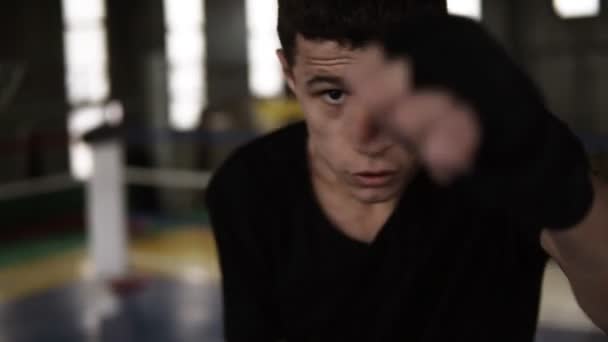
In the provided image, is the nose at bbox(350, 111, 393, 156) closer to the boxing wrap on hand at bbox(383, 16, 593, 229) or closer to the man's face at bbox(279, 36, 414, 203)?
the man's face at bbox(279, 36, 414, 203)

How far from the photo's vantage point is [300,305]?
0.75 meters

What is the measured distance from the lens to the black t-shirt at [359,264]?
0.69 m

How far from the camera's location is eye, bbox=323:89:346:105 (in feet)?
2.13

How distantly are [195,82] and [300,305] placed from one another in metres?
5.04

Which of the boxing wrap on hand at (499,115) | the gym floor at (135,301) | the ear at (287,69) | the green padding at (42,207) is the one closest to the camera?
the boxing wrap on hand at (499,115)

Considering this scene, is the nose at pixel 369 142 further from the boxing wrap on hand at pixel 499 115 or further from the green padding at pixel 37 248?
the green padding at pixel 37 248

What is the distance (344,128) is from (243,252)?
0.69 ft

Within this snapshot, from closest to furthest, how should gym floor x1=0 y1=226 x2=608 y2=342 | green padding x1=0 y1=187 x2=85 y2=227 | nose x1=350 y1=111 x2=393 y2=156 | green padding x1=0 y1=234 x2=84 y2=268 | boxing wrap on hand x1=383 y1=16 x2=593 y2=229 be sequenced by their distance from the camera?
boxing wrap on hand x1=383 y1=16 x2=593 y2=229, nose x1=350 y1=111 x2=393 y2=156, gym floor x1=0 y1=226 x2=608 y2=342, green padding x1=0 y1=234 x2=84 y2=268, green padding x1=0 y1=187 x2=85 y2=227

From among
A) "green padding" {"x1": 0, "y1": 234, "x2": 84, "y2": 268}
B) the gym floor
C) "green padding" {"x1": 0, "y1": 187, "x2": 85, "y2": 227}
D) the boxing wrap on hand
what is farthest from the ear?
"green padding" {"x1": 0, "y1": 187, "x2": 85, "y2": 227}

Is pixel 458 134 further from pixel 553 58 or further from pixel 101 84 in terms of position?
pixel 553 58

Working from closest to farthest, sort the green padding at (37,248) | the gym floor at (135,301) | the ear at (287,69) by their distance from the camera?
the ear at (287,69) → the gym floor at (135,301) → the green padding at (37,248)

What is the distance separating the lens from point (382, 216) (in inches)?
29.1

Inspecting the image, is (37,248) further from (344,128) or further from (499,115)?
(499,115)

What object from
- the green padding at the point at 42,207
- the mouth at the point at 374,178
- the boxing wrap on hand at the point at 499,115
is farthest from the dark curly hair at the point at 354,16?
the green padding at the point at 42,207
